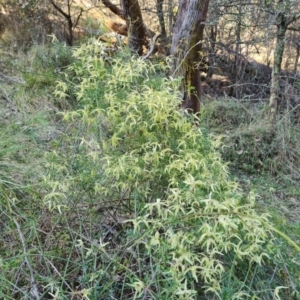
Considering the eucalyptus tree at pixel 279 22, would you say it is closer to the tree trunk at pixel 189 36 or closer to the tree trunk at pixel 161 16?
the tree trunk at pixel 189 36

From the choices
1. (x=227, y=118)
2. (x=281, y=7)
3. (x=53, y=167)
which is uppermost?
(x=281, y=7)

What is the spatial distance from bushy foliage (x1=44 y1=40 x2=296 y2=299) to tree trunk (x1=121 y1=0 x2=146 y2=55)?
3.38 metres

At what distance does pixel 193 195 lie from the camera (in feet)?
4.68

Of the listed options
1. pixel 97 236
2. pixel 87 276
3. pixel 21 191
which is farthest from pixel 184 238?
pixel 21 191

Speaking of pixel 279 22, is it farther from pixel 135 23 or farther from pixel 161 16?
pixel 161 16

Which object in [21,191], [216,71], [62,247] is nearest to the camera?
[62,247]

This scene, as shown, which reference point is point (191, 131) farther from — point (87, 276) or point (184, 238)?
point (87, 276)

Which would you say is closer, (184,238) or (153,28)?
(184,238)

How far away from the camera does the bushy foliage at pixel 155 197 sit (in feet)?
4.40

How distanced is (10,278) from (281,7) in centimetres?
409

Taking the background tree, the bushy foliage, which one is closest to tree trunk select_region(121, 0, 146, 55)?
A: the background tree

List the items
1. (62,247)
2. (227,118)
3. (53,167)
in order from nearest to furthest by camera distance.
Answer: (62,247), (53,167), (227,118)

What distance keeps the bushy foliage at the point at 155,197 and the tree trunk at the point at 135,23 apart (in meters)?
3.38

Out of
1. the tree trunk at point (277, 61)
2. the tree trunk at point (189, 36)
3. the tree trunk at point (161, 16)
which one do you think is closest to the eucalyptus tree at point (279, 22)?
the tree trunk at point (277, 61)
